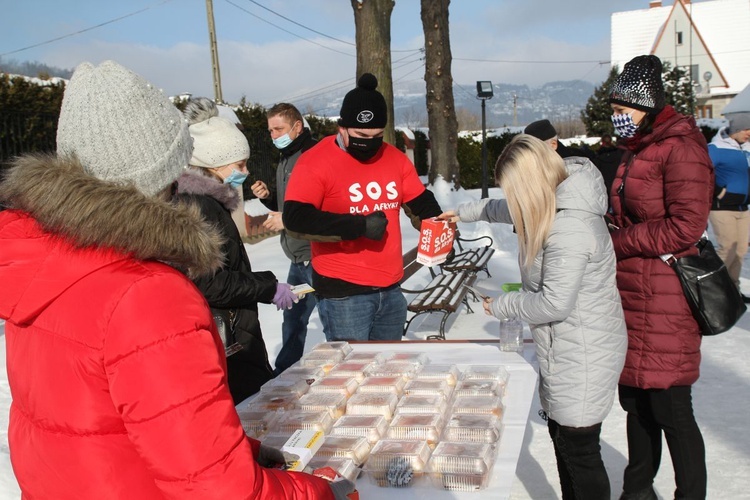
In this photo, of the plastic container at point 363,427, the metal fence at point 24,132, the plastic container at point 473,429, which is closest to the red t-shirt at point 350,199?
the plastic container at point 363,427

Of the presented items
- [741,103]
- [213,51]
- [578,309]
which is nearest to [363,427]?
[578,309]

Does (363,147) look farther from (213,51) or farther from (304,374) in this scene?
(213,51)

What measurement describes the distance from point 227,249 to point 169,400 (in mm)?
1791

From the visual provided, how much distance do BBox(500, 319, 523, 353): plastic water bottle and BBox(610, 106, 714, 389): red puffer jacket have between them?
1.51 feet

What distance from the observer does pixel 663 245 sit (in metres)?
2.77

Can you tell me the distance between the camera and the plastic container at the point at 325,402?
2293 millimetres

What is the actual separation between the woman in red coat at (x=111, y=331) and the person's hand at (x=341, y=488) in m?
0.19

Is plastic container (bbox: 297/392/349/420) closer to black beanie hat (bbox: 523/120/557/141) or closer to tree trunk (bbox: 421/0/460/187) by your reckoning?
black beanie hat (bbox: 523/120/557/141)

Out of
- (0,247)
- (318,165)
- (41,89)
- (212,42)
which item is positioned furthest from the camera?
(212,42)

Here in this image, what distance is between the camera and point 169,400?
3.62ft

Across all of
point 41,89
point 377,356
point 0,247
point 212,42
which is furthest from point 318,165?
point 212,42

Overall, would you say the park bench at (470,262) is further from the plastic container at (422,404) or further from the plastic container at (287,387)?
the plastic container at (422,404)

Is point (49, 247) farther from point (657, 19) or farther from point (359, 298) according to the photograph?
point (657, 19)

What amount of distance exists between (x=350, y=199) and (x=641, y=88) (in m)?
1.50
